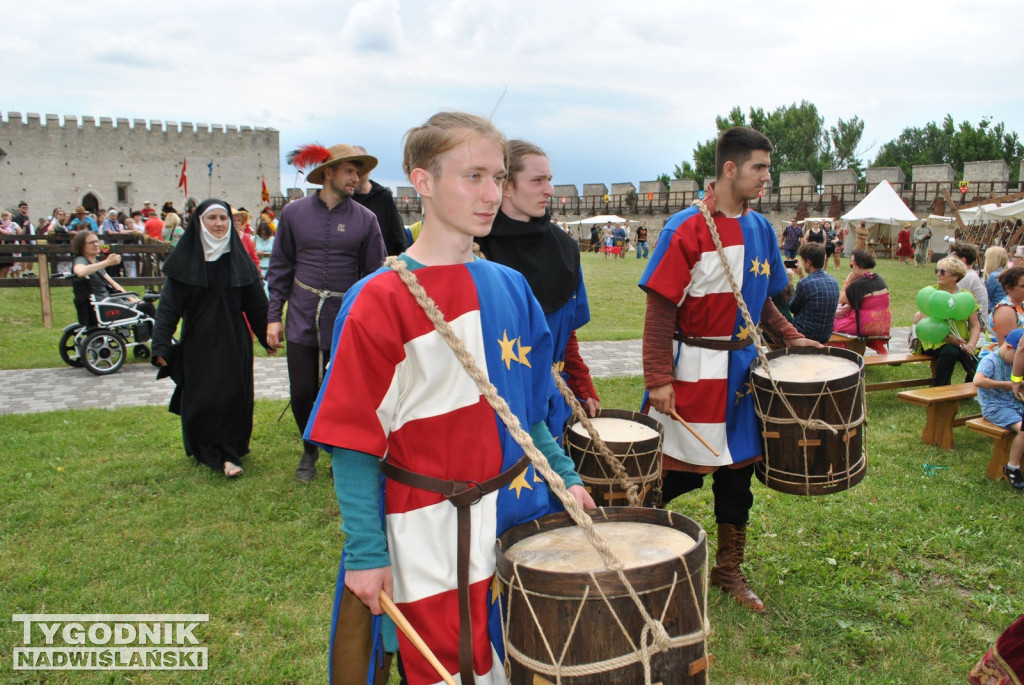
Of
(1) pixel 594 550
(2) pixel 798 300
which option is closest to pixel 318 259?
(1) pixel 594 550

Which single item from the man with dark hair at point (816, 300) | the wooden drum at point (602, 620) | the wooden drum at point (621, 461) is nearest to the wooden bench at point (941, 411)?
the man with dark hair at point (816, 300)

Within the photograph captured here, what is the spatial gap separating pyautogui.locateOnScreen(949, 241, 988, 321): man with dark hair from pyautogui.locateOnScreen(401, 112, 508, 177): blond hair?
840cm

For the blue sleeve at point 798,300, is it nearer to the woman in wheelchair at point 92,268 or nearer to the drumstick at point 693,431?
the drumstick at point 693,431

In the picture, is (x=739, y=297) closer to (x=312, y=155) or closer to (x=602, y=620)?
(x=602, y=620)

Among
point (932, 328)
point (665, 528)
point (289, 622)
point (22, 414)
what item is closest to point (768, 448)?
point (665, 528)

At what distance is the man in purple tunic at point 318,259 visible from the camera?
5.06 meters

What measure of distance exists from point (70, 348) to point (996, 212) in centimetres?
2223

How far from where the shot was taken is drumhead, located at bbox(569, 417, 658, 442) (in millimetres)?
3156

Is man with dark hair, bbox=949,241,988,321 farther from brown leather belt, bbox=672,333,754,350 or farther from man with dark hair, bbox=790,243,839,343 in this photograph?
brown leather belt, bbox=672,333,754,350

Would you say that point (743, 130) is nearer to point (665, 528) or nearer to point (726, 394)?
point (726, 394)

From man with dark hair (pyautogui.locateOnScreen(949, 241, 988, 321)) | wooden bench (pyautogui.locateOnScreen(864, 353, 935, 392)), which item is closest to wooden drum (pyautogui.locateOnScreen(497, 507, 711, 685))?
wooden bench (pyautogui.locateOnScreen(864, 353, 935, 392))

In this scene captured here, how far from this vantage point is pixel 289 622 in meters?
3.51

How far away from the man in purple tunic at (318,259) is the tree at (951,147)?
5121 cm

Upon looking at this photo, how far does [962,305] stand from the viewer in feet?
26.3
